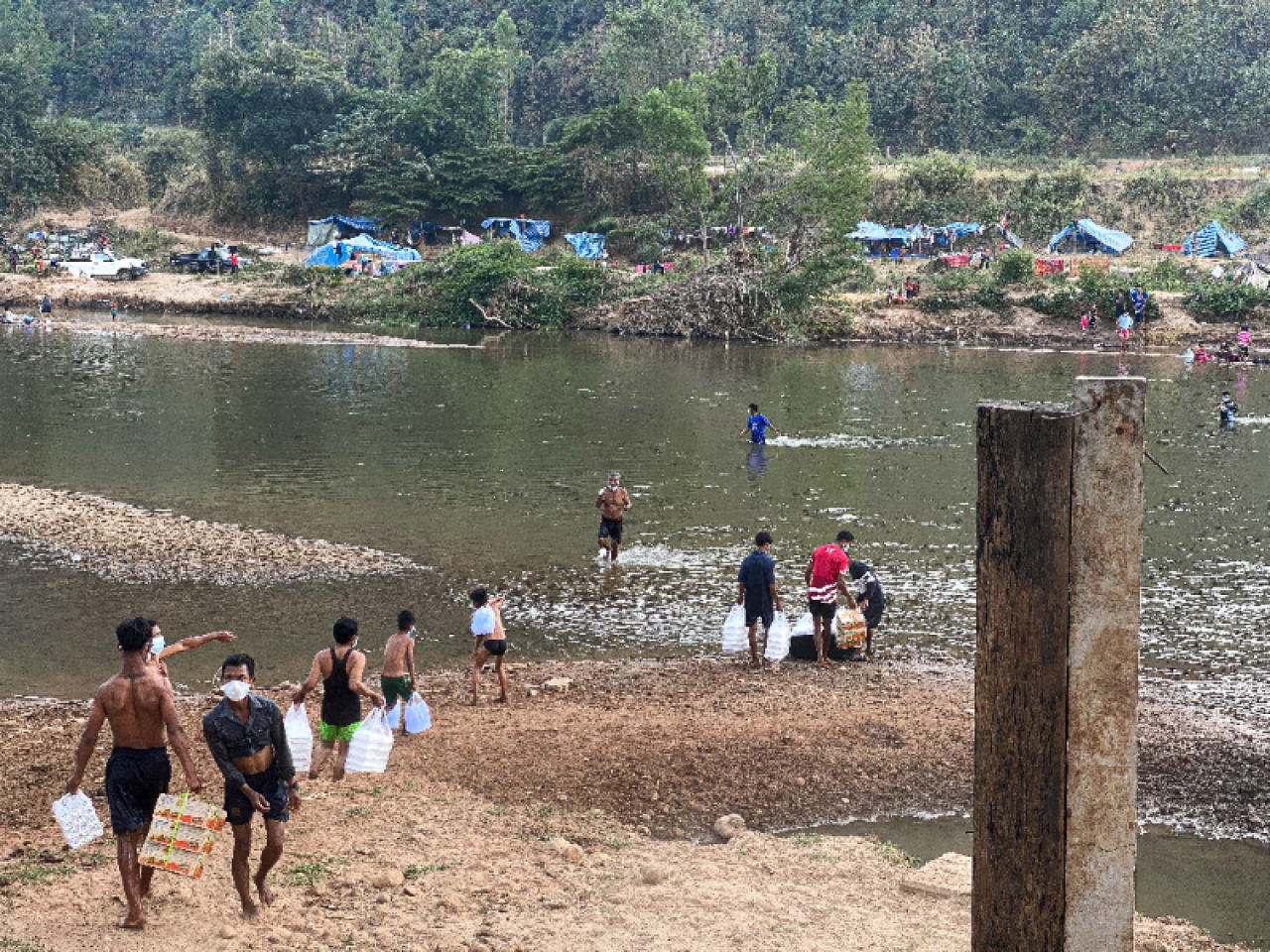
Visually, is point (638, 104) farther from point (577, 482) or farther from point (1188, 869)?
point (1188, 869)

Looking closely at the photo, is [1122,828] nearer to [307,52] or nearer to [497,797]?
[497,797]

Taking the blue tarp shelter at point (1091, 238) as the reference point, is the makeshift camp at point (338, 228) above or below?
above

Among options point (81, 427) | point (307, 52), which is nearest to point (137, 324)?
point (81, 427)

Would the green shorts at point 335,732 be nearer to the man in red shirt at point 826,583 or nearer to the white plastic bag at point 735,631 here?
the white plastic bag at point 735,631

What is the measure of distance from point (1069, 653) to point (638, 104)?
65.5 meters

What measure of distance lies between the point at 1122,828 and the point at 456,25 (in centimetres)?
10893

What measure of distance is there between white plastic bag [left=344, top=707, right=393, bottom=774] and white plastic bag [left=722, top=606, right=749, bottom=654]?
492 cm

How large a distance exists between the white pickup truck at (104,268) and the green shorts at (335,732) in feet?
198

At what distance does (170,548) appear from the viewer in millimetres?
18438

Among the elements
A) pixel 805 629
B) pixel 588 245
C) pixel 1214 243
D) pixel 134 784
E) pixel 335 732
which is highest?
pixel 588 245

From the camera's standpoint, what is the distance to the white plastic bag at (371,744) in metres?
9.78

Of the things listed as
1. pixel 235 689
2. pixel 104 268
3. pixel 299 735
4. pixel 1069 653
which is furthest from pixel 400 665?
pixel 104 268

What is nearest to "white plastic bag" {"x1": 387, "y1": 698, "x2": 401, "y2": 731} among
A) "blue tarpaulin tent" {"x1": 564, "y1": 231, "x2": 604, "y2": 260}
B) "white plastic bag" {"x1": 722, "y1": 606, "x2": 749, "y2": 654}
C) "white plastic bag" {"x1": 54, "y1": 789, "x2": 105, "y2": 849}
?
"white plastic bag" {"x1": 54, "y1": 789, "x2": 105, "y2": 849}

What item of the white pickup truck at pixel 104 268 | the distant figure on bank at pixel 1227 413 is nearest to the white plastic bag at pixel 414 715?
the distant figure on bank at pixel 1227 413
